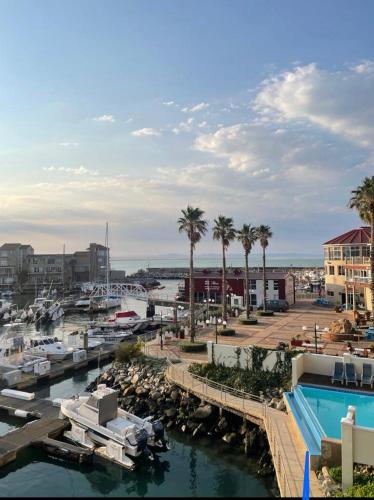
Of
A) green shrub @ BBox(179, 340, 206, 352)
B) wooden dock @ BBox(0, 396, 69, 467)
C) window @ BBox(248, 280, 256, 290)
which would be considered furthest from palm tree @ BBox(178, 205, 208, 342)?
window @ BBox(248, 280, 256, 290)

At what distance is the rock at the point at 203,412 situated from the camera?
23125mm

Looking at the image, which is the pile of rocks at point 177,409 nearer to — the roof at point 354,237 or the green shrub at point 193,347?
the green shrub at point 193,347

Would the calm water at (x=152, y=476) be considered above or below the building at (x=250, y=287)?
below

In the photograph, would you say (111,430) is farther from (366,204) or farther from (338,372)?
(366,204)

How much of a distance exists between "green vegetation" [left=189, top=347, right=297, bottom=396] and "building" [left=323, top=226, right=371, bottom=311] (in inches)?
1034

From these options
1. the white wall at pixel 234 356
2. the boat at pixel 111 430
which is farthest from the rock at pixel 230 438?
the white wall at pixel 234 356

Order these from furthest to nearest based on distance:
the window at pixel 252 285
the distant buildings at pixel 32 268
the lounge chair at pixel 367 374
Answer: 1. the distant buildings at pixel 32 268
2. the window at pixel 252 285
3. the lounge chair at pixel 367 374

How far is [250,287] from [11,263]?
90177 mm

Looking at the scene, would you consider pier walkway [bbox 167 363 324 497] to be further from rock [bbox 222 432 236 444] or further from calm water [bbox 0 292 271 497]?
calm water [bbox 0 292 271 497]

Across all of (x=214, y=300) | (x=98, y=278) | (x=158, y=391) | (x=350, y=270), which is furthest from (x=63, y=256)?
(x=158, y=391)

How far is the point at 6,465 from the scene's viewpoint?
1991cm

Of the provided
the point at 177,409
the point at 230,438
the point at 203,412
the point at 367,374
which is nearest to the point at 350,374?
the point at 367,374

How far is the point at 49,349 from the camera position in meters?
40.2

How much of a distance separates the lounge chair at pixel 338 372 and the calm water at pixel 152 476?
632 cm
